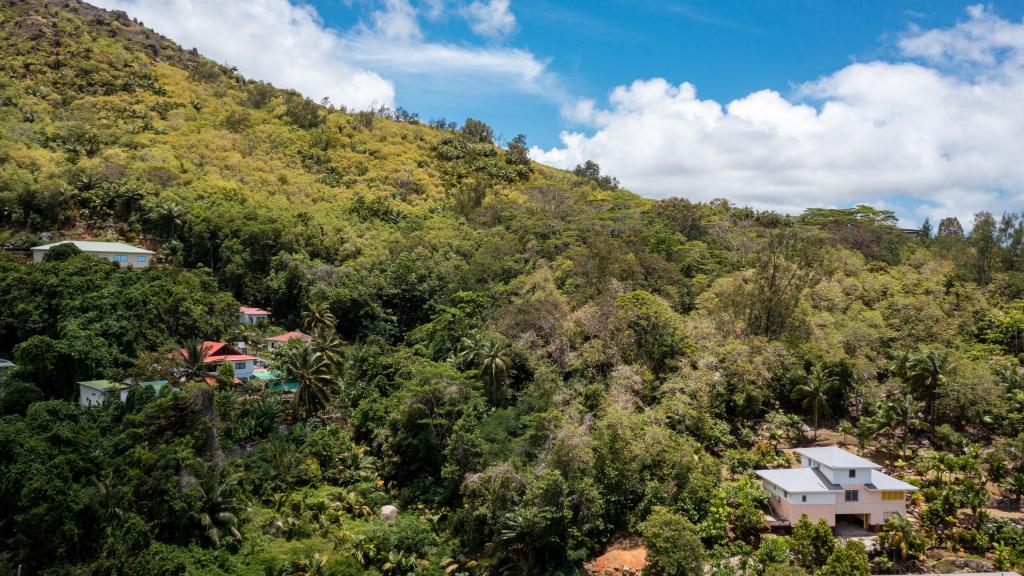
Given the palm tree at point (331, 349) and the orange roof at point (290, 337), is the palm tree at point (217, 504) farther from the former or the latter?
the orange roof at point (290, 337)

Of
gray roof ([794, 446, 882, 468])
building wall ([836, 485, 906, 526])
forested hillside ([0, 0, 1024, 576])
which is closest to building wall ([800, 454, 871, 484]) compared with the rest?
gray roof ([794, 446, 882, 468])

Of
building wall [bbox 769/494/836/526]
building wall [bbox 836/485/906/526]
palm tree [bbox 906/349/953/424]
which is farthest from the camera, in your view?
palm tree [bbox 906/349/953/424]

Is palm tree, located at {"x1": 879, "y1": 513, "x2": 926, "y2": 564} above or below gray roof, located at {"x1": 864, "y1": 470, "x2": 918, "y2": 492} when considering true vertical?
below

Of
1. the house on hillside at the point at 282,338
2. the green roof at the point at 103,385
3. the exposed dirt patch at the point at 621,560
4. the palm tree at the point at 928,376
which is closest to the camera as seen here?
the exposed dirt patch at the point at 621,560

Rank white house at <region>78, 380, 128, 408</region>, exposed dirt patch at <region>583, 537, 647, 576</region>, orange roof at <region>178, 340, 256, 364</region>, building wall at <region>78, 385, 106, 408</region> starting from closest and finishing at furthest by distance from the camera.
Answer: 1. exposed dirt patch at <region>583, 537, 647, 576</region>
2. white house at <region>78, 380, 128, 408</region>
3. building wall at <region>78, 385, 106, 408</region>
4. orange roof at <region>178, 340, 256, 364</region>

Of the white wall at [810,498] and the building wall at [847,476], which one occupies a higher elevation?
the building wall at [847,476]

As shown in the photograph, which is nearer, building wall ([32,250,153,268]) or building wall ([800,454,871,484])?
building wall ([800,454,871,484])

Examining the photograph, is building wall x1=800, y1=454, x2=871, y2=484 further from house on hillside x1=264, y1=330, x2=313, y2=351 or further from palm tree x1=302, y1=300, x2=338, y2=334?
house on hillside x1=264, y1=330, x2=313, y2=351

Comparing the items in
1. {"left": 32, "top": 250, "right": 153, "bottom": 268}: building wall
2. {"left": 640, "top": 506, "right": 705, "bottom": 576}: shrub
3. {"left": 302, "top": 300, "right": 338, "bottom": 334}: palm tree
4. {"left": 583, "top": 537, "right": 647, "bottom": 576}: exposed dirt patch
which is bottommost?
{"left": 583, "top": 537, "right": 647, "bottom": 576}: exposed dirt patch

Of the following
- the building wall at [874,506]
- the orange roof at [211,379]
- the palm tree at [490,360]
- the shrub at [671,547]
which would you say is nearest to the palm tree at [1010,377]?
the building wall at [874,506]
